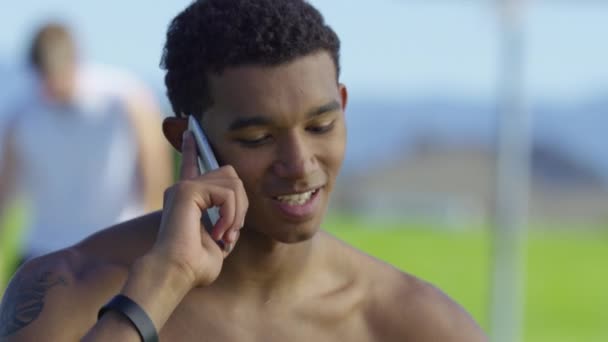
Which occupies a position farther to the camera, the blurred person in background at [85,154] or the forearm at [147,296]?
the blurred person in background at [85,154]

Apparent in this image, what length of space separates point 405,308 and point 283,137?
2.15 feet

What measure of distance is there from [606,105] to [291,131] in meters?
37.6

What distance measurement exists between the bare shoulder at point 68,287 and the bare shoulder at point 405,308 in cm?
59

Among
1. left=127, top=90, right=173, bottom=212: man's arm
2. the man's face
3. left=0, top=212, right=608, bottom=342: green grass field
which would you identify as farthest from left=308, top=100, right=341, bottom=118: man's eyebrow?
left=0, top=212, right=608, bottom=342: green grass field

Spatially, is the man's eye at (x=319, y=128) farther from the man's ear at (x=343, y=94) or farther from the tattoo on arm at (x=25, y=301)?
the tattoo on arm at (x=25, y=301)

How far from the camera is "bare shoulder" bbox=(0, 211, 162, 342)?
312 cm

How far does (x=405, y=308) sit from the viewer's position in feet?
11.5

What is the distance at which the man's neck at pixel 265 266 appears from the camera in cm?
338

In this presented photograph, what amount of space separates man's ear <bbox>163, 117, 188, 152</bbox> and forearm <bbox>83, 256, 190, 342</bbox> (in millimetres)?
429

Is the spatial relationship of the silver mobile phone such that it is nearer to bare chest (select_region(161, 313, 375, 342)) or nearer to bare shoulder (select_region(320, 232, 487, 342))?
bare chest (select_region(161, 313, 375, 342))

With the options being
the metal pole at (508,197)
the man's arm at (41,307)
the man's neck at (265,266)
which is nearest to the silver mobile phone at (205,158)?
the man's neck at (265,266)

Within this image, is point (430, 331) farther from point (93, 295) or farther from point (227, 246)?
point (93, 295)

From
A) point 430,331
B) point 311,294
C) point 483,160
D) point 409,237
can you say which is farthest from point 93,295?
point 483,160

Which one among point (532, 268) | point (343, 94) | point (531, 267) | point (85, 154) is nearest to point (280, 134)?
point (343, 94)
